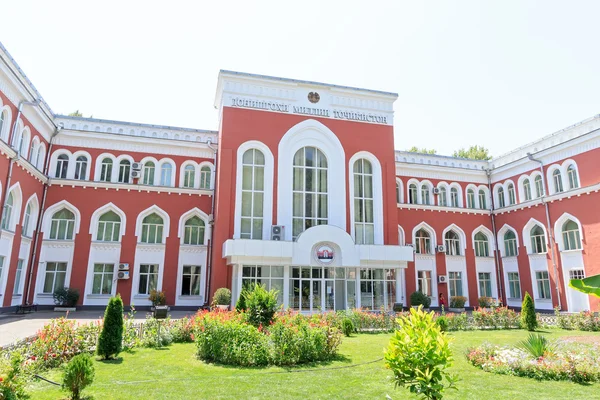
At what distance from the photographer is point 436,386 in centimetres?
529

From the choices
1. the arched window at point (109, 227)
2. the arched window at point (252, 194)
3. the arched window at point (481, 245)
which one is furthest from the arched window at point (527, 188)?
the arched window at point (109, 227)

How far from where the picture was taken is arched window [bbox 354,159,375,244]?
899 inches

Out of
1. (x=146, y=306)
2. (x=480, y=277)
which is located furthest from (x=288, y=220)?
(x=480, y=277)

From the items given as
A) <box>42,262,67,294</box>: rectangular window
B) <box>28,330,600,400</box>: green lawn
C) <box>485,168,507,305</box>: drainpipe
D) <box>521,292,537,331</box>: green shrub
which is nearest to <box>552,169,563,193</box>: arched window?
<box>485,168,507,305</box>: drainpipe

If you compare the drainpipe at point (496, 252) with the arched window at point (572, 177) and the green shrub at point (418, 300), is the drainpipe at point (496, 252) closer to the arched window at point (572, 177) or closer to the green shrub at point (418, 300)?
the arched window at point (572, 177)

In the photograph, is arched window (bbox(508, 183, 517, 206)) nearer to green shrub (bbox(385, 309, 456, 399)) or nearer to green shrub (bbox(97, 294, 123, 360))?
green shrub (bbox(385, 309, 456, 399))

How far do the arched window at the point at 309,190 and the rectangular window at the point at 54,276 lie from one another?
1235 cm

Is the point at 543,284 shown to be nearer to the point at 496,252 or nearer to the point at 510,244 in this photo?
the point at 510,244

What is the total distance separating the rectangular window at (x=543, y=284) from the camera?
23.7 metres

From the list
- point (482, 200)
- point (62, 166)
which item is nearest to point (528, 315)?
point (482, 200)

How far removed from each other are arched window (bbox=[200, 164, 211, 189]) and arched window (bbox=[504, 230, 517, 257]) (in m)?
20.1

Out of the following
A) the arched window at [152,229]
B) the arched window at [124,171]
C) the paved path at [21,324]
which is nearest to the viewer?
the paved path at [21,324]

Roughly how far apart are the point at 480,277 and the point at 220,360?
22.9 m

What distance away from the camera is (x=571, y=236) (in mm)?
22453
